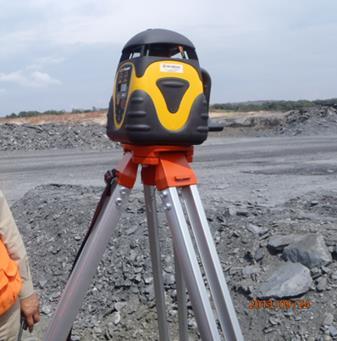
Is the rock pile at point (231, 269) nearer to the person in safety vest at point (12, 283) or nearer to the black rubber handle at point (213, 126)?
the person in safety vest at point (12, 283)

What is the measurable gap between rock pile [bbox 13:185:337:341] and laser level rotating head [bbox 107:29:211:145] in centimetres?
200

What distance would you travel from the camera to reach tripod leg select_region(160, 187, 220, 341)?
1.82 metres

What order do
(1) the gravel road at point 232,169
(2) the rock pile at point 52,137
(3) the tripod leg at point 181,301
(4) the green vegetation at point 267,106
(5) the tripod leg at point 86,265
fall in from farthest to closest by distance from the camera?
(4) the green vegetation at point 267,106, (2) the rock pile at point 52,137, (1) the gravel road at point 232,169, (3) the tripod leg at point 181,301, (5) the tripod leg at point 86,265

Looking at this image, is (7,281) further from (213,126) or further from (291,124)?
(291,124)

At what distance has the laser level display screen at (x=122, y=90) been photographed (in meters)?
1.87

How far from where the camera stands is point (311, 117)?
75.6 feet

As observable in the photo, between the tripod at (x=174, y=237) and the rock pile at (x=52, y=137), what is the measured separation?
16687 mm

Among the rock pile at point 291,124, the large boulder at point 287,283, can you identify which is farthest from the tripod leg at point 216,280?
the rock pile at point 291,124

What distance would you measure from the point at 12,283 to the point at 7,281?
3cm

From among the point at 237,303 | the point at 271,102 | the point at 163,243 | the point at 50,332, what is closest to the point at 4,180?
the point at 163,243

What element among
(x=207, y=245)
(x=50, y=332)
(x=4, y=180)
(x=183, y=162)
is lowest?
(x=4, y=180)

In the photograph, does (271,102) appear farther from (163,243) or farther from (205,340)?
(205,340)

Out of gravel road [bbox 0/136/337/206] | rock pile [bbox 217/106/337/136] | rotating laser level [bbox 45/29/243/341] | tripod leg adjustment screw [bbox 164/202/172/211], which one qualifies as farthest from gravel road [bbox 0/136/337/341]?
rock pile [bbox 217/106/337/136]

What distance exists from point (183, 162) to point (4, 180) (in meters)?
10.1
